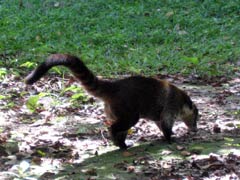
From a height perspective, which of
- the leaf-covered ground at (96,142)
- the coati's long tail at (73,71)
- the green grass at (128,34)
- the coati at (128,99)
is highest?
the green grass at (128,34)

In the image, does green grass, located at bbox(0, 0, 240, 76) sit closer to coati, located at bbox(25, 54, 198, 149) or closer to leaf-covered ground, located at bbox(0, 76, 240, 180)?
leaf-covered ground, located at bbox(0, 76, 240, 180)

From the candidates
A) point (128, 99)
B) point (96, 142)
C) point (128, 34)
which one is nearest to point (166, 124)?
point (128, 99)

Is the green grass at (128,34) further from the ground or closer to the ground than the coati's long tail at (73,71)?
further from the ground

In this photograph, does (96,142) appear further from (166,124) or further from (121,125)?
(166,124)

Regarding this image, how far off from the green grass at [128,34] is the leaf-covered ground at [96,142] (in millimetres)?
1809

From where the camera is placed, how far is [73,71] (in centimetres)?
509

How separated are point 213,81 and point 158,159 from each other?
3.94m

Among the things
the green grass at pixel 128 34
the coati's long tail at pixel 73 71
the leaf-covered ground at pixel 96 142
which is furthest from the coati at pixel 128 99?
the green grass at pixel 128 34

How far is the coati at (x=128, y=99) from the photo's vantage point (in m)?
5.23

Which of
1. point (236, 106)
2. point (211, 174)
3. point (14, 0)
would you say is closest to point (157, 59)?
point (236, 106)

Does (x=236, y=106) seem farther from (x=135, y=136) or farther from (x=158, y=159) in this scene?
(x=158, y=159)

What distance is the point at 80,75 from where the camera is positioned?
16.9 feet

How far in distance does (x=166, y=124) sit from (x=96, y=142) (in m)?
0.71

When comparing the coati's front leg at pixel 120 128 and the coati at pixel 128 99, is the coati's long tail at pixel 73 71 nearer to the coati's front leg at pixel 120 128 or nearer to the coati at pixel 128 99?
the coati at pixel 128 99
